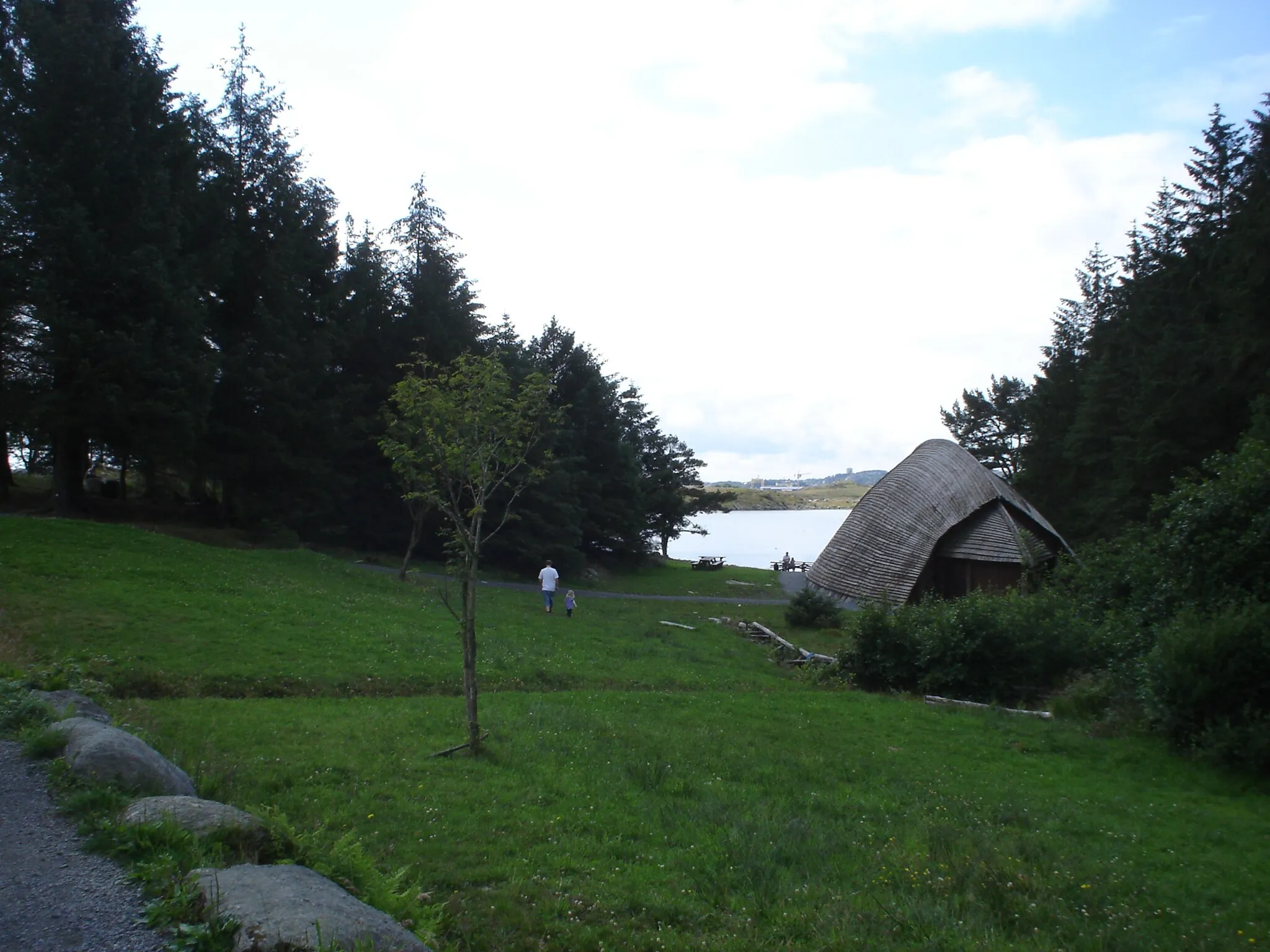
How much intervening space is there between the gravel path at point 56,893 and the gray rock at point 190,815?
1.22 feet

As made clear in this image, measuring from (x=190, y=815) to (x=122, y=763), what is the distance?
4.26 feet

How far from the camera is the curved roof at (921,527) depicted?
3488cm

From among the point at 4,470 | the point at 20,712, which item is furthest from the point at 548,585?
the point at 20,712

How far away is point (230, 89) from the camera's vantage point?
3934 centimetres

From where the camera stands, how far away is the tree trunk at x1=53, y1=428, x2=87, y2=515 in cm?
2920

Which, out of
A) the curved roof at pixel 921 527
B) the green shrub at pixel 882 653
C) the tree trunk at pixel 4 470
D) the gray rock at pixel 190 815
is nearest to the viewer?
the gray rock at pixel 190 815

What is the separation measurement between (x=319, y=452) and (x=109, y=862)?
3636cm

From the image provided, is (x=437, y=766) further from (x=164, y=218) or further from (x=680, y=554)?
(x=680, y=554)

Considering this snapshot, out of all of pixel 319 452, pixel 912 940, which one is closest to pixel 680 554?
pixel 319 452

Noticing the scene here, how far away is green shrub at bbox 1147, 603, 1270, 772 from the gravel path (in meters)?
14.9

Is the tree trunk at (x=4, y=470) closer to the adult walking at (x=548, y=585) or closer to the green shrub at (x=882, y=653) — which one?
the adult walking at (x=548, y=585)

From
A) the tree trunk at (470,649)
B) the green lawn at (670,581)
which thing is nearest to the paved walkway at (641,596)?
the green lawn at (670,581)

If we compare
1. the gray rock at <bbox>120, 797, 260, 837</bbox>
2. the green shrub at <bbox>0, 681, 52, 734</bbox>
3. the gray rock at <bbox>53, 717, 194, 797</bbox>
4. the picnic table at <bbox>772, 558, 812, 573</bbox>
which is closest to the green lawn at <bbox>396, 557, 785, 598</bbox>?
the picnic table at <bbox>772, 558, 812, 573</bbox>

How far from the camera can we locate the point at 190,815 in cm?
593
